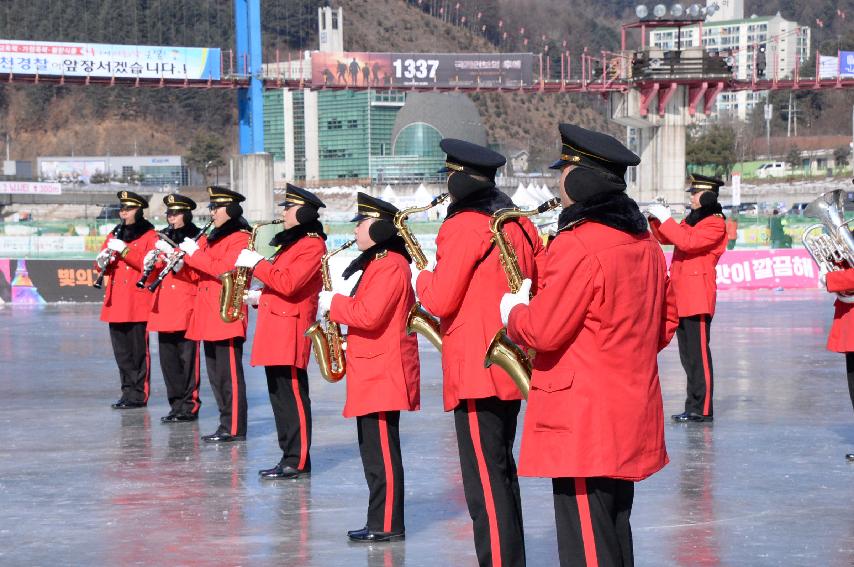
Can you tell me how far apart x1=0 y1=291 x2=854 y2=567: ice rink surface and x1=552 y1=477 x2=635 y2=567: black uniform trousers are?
175 cm

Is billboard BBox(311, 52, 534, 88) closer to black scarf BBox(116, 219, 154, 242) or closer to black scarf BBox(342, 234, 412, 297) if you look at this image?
black scarf BBox(116, 219, 154, 242)

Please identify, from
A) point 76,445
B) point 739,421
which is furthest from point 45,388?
point 739,421

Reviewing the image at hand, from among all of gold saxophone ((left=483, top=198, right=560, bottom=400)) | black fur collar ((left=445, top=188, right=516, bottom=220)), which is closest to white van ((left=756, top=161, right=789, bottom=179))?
black fur collar ((left=445, top=188, right=516, bottom=220))

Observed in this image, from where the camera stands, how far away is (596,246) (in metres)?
4.77

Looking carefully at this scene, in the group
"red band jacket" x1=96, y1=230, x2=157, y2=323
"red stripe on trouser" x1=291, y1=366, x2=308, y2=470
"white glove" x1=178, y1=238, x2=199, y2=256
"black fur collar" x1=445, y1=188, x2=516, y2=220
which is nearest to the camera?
"black fur collar" x1=445, y1=188, x2=516, y2=220

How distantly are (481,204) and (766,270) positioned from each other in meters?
24.8

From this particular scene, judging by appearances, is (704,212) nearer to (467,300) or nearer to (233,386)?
(233,386)

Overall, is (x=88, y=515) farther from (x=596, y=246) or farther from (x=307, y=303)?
(x=596, y=246)

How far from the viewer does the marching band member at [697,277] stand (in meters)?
10.8

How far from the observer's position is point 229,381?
1016cm

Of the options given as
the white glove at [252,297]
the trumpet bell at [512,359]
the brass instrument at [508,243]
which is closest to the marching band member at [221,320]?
the white glove at [252,297]

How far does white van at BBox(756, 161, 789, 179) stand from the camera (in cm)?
10361

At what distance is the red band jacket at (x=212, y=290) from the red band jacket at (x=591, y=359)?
5181mm

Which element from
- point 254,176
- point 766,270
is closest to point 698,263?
point 766,270
